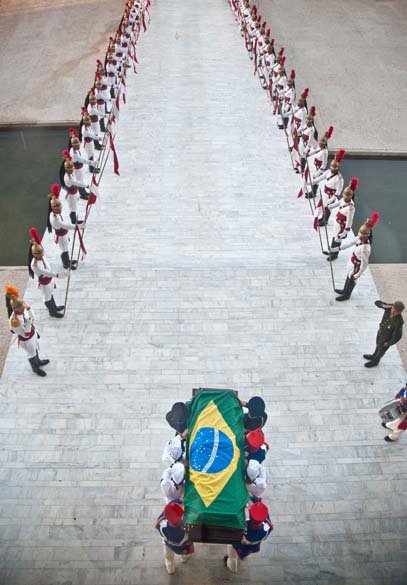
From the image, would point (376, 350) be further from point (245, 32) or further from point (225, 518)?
point (245, 32)

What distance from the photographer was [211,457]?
435 centimetres

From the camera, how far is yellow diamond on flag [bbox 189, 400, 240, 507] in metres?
4.21

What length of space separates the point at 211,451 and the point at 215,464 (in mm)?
129

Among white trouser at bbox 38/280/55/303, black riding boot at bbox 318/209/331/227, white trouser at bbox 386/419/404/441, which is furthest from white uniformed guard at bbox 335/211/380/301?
white trouser at bbox 38/280/55/303

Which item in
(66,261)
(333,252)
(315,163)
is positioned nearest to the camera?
(66,261)

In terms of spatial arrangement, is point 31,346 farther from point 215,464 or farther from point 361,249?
point 361,249

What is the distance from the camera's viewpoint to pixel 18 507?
529cm

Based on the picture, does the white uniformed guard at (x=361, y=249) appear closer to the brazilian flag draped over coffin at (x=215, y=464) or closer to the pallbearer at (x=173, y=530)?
the brazilian flag draped over coffin at (x=215, y=464)

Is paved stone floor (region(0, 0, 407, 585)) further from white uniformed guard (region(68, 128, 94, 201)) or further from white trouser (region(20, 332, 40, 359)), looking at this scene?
white uniformed guard (region(68, 128, 94, 201))

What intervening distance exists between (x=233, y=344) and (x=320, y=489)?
2.35m

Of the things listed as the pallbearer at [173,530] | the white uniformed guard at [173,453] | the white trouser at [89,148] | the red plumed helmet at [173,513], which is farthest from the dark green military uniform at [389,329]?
the white trouser at [89,148]

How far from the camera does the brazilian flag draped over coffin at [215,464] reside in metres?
4.06

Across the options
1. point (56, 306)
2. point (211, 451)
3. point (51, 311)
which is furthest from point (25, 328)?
point (211, 451)

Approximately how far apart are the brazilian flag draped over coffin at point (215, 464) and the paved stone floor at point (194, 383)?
1.24m
